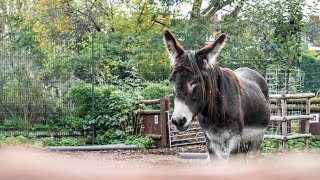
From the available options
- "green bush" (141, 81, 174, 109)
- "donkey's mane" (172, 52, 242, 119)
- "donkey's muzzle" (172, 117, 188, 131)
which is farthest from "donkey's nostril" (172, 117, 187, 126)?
"green bush" (141, 81, 174, 109)

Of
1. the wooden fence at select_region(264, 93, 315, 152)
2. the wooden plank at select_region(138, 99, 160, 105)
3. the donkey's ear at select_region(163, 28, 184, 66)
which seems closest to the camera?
the donkey's ear at select_region(163, 28, 184, 66)

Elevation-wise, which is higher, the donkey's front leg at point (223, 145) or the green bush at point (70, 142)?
the donkey's front leg at point (223, 145)

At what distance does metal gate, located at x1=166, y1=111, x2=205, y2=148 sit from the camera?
13.6 metres

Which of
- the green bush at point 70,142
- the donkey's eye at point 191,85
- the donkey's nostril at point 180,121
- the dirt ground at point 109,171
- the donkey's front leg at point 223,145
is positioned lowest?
the green bush at point 70,142

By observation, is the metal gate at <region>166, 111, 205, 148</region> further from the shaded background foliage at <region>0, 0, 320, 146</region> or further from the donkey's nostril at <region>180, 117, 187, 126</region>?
the donkey's nostril at <region>180, 117, 187, 126</region>

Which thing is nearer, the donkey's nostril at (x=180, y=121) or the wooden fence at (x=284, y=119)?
the donkey's nostril at (x=180, y=121)

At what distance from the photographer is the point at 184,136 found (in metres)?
13.9

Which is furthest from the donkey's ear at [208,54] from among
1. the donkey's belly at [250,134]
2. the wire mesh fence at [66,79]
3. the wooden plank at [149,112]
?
the wire mesh fence at [66,79]

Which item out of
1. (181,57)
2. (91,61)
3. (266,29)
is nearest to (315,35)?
(266,29)

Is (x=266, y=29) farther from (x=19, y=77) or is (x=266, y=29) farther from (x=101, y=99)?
(x=19, y=77)

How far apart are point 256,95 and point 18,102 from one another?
360 inches

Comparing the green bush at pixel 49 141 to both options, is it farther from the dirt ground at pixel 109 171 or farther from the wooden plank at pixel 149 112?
the dirt ground at pixel 109 171

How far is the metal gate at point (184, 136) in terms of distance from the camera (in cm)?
1358

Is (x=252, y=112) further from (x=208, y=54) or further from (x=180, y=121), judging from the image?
(x=180, y=121)
